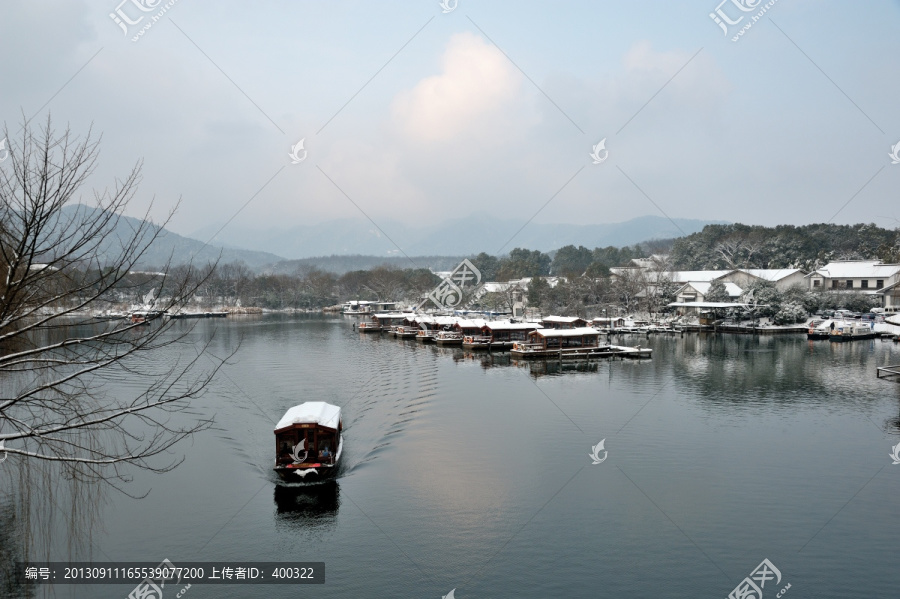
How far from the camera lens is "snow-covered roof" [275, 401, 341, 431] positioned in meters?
12.8

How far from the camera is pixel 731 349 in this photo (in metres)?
33.7

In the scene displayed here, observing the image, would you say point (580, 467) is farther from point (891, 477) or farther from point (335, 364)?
point (335, 364)

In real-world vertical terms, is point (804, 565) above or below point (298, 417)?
below

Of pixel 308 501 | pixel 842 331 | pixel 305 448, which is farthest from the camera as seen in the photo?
pixel 842 331

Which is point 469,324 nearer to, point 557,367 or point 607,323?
point 557,367

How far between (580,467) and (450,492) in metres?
3.30

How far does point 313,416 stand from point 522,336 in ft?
77.9

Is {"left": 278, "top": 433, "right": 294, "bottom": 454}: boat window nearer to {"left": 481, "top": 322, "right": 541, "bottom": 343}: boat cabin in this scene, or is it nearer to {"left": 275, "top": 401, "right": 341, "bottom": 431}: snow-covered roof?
{"left": 275, "top": 401, "right": 341, "bottom": 431}: snow-covered roof

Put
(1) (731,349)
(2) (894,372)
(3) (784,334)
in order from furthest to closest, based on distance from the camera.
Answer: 1. (3) (784,334)
2. (1) (731,349)
3. (2) (894,372)

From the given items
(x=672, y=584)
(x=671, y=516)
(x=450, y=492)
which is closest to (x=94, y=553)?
(x=450, y=492)

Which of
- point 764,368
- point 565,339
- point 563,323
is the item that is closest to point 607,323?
point 563,323

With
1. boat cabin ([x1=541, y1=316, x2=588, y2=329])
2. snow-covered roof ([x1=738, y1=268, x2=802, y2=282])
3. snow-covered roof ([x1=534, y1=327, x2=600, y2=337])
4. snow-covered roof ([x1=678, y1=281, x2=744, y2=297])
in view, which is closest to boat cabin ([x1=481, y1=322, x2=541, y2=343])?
snow-covered roof ([x1=534, y1=327, x2=600, y2=337])

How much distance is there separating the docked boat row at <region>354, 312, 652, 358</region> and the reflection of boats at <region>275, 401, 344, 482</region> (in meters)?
19.5

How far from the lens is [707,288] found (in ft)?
170
